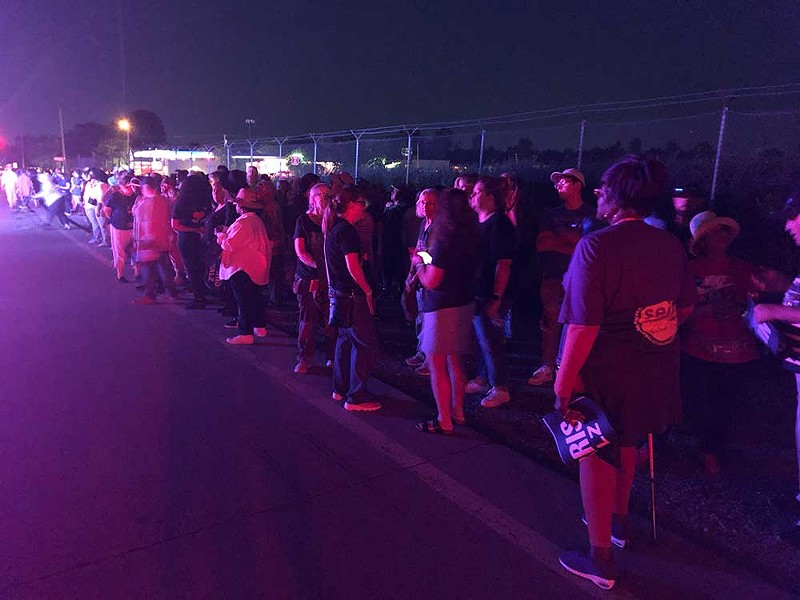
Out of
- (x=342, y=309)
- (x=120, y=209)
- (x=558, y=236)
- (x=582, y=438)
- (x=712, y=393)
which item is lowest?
(x=712, y=393)

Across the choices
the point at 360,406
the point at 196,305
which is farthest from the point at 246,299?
the point at 360,406

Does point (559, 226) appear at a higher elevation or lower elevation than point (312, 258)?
higher

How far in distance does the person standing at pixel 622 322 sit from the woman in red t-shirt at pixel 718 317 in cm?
110

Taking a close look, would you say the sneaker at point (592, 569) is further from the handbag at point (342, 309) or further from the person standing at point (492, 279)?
the handbag at point (342, 309)

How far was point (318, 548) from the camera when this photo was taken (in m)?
3.10

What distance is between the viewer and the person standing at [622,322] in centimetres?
254

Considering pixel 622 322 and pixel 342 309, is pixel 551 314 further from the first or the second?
pixel 622 322

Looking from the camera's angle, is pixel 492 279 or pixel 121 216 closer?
pixel 492 279

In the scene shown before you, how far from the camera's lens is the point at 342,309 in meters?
4.80

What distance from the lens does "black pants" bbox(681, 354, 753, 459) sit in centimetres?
389

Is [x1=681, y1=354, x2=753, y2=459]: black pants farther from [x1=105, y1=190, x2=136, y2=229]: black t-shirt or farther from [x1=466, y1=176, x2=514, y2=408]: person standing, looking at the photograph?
[x1=105, y1=190, x2=136, y2=229]: black t-shirt

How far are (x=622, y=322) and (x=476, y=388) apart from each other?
3.00m

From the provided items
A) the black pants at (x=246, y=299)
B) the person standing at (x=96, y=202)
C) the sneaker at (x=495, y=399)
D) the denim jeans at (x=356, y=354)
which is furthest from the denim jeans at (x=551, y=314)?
the person standing at (x=96, y=202)

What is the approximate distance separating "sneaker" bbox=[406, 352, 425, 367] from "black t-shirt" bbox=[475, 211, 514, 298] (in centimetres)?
155
